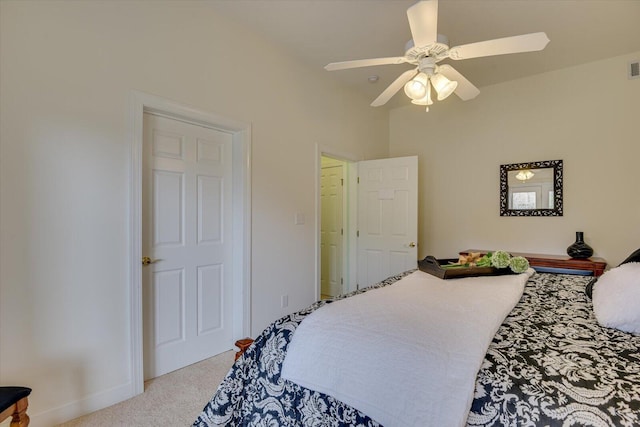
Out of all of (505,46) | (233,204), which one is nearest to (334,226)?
(233,204)

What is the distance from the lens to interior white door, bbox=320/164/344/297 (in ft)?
14.6

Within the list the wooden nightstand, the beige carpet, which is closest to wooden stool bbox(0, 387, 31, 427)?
the beige carpet

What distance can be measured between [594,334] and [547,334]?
17 centimetres

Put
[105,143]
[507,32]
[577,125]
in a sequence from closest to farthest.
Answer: [105,143]
[507,32]
[577,125]

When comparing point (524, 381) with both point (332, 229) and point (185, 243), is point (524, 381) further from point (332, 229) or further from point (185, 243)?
point (332, 229)

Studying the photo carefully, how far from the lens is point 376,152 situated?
450 cm

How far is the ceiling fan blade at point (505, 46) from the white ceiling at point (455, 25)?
71 cm

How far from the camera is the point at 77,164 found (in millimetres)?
1855

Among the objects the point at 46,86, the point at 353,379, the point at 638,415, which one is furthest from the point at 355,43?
the point at 638,415

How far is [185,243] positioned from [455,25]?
2802 mm

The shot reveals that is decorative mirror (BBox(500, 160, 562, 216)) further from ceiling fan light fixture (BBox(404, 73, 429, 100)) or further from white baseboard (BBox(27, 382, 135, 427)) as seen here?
white baseboard (BBox(27, 382, 135, 427))

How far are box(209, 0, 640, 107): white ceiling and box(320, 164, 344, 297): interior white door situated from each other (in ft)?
5.34

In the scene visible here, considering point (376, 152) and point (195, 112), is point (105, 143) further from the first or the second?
point (376, 152)

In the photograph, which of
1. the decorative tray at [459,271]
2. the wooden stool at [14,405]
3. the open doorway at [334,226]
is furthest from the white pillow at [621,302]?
the open doorway at [334,226]
